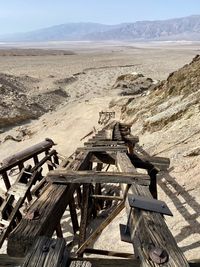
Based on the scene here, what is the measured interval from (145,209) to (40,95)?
23.6 m

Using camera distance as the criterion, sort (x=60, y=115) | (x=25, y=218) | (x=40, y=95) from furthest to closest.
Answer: (x=40, y=95) < (x=60, y=115) < (x=25, y=218)

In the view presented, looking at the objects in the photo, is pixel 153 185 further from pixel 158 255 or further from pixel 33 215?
pixel 158 255

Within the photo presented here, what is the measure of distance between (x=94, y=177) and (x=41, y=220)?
1.36 metres

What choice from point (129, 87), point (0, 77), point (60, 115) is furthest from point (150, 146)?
point (0, 77)

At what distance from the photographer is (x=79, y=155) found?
6285 millimetres

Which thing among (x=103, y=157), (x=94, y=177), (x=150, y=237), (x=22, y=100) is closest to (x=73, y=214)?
(x=103, y=157)

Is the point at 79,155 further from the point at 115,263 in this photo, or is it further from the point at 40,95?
the point at 40,95

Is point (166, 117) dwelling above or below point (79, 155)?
below

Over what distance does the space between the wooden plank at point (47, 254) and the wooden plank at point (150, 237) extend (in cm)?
→ 56

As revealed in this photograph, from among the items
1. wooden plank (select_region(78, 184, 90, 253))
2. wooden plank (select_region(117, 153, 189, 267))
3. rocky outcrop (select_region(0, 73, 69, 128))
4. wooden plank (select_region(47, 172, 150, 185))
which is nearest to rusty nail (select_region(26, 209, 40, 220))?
wooden plank (select_region(117, 153, 189, 267))

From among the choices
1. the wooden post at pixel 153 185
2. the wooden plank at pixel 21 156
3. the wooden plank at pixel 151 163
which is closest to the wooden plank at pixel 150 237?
the wooden post at pixel 153 185

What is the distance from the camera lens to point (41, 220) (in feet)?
11.7

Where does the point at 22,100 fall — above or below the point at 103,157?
below

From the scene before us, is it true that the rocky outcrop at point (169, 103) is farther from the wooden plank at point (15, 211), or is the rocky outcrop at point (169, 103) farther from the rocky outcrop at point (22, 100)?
the rocky outcrop at point (22, 100)
